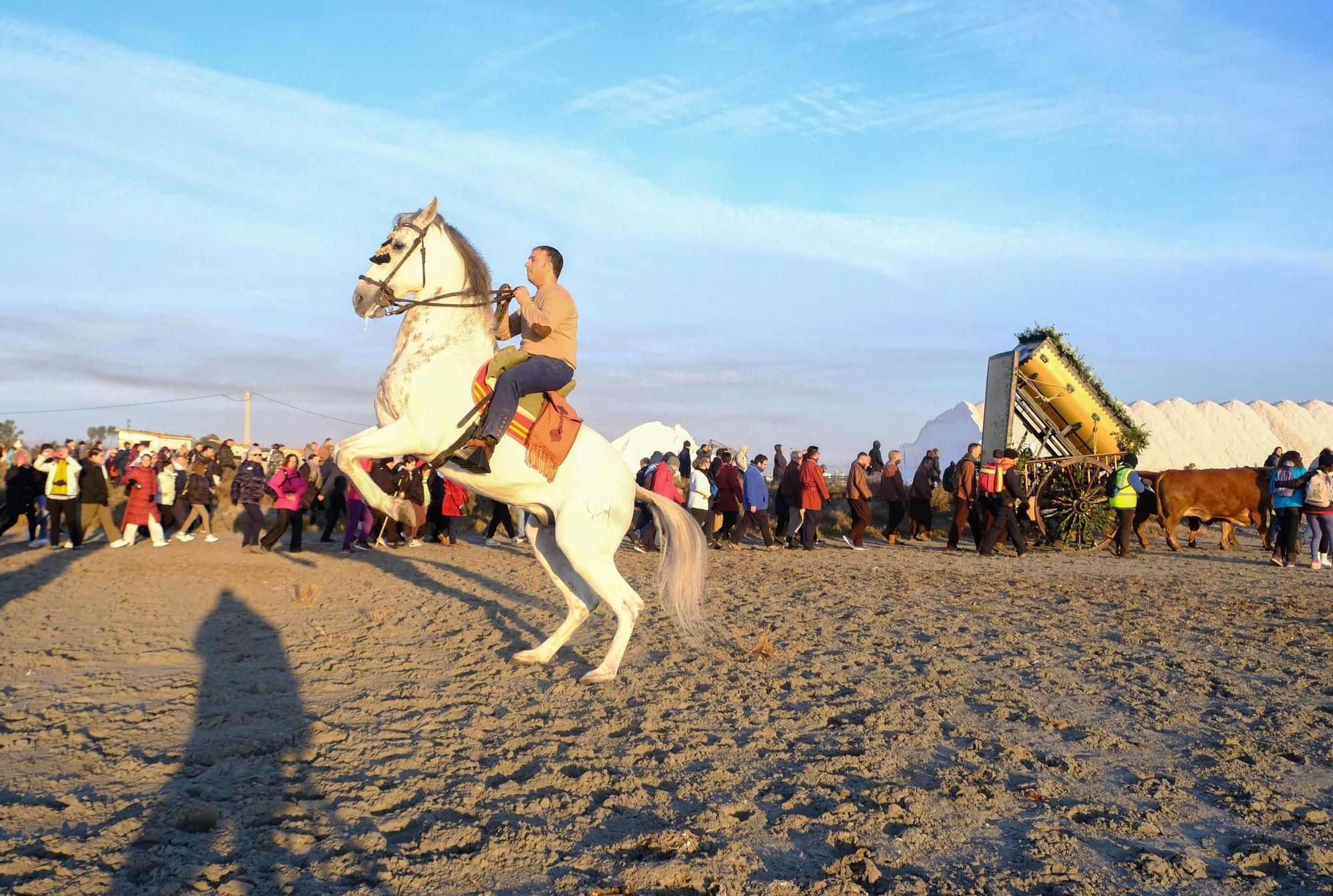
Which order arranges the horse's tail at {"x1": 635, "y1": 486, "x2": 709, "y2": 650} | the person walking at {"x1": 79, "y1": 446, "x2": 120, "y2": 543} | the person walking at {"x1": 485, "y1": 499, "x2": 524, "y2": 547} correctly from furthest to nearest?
1. the person walking at {"x1": 485, "y1": 499, "x2": 524, "y2": 547}
2. the person walking at {"x1": 79, "y1": 446, "x2": 120, "y2": 543}
3. the horse's tail at {"x1": 635, "y1": 486, "x2": 709, "y2": 650}

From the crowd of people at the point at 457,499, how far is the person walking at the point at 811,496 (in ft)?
0.08

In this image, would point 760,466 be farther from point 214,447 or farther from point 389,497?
point 214,447

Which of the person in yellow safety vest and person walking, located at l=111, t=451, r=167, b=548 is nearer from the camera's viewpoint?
person walking, located at l=111, t=451, r=167, b=548

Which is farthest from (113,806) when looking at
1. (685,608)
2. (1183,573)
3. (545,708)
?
(1183,573)

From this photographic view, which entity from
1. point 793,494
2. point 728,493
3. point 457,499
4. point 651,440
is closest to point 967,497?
point 793,494

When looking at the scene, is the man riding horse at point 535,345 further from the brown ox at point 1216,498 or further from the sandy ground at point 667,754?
the brown ox at point 1216,498

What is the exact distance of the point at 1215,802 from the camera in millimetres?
3742

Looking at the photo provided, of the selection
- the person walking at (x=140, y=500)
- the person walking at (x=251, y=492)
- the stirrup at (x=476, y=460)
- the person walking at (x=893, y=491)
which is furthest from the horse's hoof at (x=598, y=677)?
the person walking at (x=893, y=491)

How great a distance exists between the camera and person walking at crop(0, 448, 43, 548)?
1398 cm

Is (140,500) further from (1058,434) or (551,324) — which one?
(1058,434)

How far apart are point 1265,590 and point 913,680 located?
25.0 ft

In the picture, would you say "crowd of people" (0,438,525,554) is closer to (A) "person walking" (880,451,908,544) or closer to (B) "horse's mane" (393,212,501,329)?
(B) "horse's mane" (393,212,501,329)

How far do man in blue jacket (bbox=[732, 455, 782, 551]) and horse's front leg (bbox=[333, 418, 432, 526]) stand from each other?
11.1 metres

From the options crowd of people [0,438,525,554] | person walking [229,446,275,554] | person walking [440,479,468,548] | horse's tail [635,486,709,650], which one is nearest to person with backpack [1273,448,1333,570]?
horse's tail [635,486,709,650]
